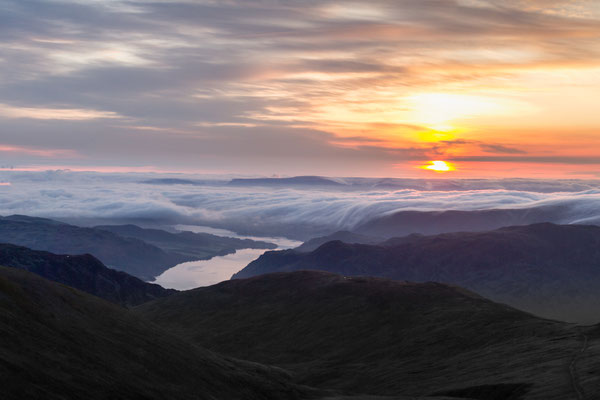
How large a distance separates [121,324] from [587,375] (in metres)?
75.0

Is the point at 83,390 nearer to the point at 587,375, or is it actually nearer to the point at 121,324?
the point at 121,324

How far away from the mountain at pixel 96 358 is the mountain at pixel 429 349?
22.4 metres

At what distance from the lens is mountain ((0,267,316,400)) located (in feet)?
226

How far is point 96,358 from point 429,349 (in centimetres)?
8297

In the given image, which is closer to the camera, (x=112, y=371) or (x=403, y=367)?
(x=112, y=371)

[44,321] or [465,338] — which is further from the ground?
[44,321]

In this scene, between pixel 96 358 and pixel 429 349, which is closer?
pixel 96 358

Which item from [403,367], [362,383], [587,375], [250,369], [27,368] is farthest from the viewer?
[403,367]

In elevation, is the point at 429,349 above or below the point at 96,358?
below

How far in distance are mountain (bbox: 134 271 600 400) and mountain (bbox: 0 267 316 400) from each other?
22.4 meters

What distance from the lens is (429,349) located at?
473ft

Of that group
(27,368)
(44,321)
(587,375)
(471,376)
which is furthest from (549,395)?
(44,321)

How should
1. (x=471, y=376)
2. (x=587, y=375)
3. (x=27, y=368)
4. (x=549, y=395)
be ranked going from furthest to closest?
(x=471, y=376) < (x=587, y=375) < (x=549, y=395) < (x=27, y=368)

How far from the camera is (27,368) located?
67188mm
